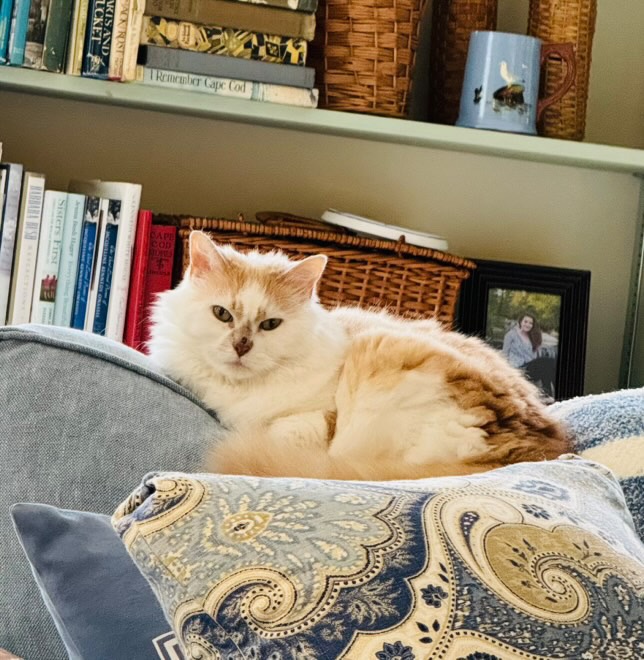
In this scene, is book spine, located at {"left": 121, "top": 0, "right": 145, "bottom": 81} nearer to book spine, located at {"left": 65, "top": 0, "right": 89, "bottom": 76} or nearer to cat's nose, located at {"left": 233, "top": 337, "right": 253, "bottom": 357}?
book spine, located at {"left": 65, "top": 0, "right": 89, "bottom": 76}

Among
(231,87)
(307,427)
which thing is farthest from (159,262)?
(307,427)

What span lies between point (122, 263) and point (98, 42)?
1.19 ft

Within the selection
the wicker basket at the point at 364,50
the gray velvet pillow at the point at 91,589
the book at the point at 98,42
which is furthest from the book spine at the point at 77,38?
the gray velvet pillow at the point at 91,589

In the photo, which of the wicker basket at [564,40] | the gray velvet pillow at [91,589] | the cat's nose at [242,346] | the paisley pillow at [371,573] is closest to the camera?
the paisley pillow at [371,573]

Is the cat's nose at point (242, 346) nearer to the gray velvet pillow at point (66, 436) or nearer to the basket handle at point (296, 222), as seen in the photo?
the gray velvet pillow at point (66, 436)

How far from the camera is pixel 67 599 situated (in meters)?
0.67

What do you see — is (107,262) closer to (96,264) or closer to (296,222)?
(96,264)

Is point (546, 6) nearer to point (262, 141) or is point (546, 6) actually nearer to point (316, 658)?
point (262, 141)

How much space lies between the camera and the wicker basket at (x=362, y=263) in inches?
68.8

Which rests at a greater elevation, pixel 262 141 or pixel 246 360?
pixel 262 141

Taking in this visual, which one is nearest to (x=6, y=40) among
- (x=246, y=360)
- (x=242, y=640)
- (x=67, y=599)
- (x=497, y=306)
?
(x=246, y=360)

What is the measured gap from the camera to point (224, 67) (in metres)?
1.66

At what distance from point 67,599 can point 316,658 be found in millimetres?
221

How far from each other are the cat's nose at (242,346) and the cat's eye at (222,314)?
50 millimetres
